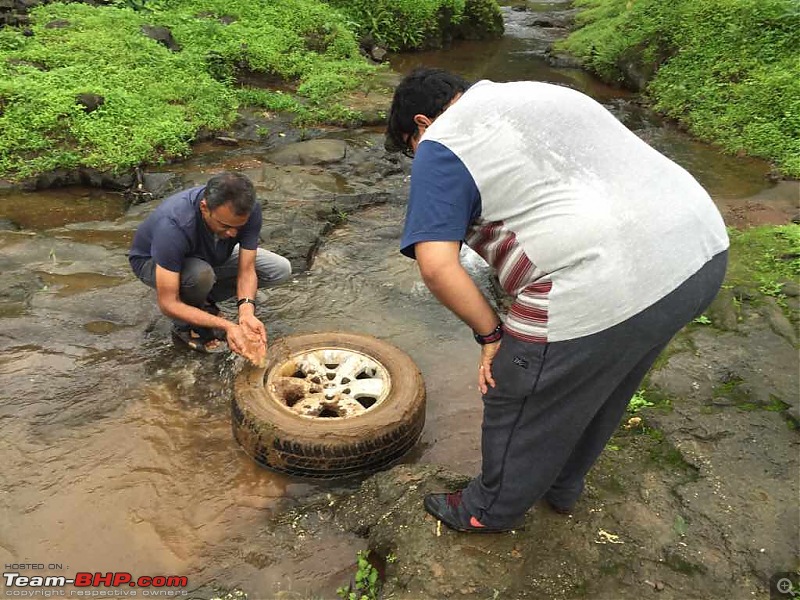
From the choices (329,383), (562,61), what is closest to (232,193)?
(329,383)

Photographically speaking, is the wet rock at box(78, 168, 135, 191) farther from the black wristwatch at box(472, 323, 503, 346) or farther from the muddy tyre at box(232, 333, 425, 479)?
the black wristwatch at box(472, 323, 503, 346)

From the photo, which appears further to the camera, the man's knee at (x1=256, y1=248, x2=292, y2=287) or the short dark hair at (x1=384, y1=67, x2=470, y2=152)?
the man's knee at (x1=256, y1=248, x2=292, y2=287)

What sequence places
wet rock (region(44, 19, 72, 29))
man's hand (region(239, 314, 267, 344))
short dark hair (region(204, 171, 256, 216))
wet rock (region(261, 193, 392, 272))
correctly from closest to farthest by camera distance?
short dark hair (region(204, 171, 256, 216)) → man's hand (region(239, 314, 267, 344)) → wet rock (region(261, 193, 392, 272)) → wet rock (region(44, 19, 72, 29))

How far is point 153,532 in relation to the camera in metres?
2.94

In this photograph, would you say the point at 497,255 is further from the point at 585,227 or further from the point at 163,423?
the point at 163,423

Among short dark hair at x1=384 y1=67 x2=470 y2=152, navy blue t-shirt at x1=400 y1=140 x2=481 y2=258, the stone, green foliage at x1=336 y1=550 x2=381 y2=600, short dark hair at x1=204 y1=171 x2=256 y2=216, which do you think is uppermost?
short dark hair at x1=384 y1=67 x2=470 y2=152

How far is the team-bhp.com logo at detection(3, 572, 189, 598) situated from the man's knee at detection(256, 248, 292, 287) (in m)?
2.26

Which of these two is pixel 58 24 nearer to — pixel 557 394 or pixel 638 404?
pixel 638 404

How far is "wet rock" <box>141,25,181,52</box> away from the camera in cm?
984

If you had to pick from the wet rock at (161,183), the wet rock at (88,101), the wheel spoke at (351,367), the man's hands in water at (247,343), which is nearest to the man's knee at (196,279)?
the man's hands in water at (247,343)

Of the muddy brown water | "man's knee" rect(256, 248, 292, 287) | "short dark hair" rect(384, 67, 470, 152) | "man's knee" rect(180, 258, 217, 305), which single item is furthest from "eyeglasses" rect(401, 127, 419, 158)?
"man's knee" rect(256, 248, 292, 287)

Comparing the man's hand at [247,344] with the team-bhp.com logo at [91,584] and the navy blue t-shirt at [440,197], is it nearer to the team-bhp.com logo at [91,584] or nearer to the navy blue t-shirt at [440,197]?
the team-bhp.com logo at [91,584]

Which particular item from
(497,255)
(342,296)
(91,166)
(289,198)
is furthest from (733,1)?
(497,255)

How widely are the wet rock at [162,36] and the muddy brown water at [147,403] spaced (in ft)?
14.5
